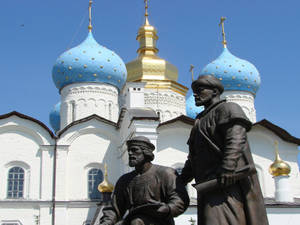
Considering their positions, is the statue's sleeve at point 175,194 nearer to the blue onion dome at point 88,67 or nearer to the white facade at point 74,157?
the white facade at point 74,157

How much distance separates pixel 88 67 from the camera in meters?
20.9

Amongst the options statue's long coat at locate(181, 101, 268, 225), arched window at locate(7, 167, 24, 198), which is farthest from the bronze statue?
arched window at locate(7, 167, 24, 198)

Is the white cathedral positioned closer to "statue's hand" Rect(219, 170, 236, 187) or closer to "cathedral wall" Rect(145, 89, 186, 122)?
"cathedral wall" Rect(145, 89, 186, 122)

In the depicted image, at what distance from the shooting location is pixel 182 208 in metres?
3.43

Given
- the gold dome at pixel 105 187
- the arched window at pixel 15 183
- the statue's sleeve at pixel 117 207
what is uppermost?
the arched window at pixel 15 183

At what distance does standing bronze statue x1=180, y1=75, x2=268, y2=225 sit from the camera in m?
3.13

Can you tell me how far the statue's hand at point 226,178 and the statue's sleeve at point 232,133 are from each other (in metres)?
0.03

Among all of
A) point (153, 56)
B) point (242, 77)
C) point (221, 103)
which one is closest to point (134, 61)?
point (153, 56)

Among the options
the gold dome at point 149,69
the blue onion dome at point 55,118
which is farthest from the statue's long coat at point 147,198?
the blue onion dome at point 55,118

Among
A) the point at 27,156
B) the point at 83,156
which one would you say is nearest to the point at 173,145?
the point at 83,156

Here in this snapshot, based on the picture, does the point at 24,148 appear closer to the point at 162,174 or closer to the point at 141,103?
the point at 141,103

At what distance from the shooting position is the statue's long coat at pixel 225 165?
3139 mm

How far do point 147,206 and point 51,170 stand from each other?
1469cm

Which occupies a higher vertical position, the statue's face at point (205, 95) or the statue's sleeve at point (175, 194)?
the statue's face at point (205, 95)
